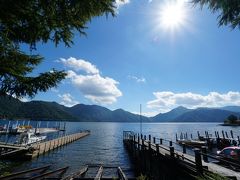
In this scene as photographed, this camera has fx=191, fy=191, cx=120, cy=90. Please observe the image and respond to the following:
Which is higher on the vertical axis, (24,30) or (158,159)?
(24,30)

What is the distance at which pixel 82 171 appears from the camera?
57.6 ft

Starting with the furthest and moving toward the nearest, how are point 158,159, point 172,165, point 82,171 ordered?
point 82,171 < point 158,159 < point 172,165

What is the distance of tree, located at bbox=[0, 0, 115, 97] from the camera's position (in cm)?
522

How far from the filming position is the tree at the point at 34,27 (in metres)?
5.22

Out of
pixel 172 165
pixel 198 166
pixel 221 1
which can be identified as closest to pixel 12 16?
pixel 221 1

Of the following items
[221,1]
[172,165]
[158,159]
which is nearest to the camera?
[221,1]

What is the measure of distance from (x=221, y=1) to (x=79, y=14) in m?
3.99

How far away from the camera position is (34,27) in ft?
19.0

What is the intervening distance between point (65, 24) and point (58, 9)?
55 centimetres

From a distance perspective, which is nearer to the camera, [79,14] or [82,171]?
[79,14]

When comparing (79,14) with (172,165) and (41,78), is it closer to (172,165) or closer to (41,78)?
(41,78)

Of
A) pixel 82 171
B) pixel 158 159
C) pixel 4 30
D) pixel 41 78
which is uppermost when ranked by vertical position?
pixel 4 30

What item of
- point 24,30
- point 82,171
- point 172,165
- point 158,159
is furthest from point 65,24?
point 82,171

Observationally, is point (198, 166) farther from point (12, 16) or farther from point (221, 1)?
point (12, 16)
